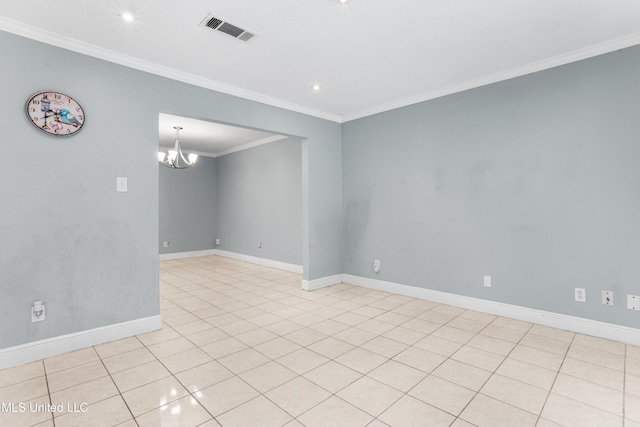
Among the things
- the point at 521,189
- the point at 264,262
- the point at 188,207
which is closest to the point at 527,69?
the point at 521,189

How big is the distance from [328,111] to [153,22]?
2.70 m

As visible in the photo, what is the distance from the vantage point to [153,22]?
94.2 inches

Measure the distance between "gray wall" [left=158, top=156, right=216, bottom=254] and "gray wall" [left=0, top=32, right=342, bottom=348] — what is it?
4.75 m

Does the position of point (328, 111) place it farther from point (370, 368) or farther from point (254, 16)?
point (370, 368)

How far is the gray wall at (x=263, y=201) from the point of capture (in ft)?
19.6

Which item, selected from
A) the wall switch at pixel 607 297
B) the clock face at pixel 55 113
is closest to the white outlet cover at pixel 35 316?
the clock face at pixel 55 113

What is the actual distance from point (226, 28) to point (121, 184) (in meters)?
1.70

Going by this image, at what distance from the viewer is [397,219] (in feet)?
14.1

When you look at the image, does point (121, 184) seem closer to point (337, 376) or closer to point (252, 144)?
point (337, 376)

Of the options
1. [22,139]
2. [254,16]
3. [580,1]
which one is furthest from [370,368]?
[22,139]

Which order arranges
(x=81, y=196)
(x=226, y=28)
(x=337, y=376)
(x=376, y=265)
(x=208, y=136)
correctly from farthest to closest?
(x=208, y=136), (x=376, y=265), (x=81, y=196), (x=226, y=28), (x=337, y=376)

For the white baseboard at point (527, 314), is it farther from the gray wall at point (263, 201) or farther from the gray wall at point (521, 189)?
the gray wall at point (263, 201)

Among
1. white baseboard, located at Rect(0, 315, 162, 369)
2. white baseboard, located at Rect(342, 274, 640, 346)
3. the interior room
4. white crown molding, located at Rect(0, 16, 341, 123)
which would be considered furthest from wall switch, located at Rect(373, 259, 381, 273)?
white baseboard, located at Rect(0, 315, 162, 369)

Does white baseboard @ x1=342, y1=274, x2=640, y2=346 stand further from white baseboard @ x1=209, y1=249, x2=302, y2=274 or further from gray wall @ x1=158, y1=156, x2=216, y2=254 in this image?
gray wall @ x1=158, y1=156, x2=216, y2=254
